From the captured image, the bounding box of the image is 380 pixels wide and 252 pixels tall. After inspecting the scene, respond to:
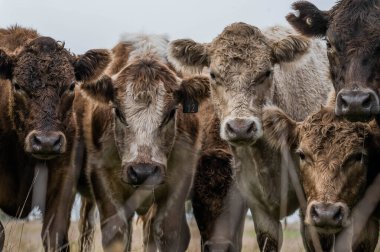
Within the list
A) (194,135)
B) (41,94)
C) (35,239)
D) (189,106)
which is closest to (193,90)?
(189,106)

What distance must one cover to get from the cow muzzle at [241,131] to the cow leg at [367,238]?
4.53ft

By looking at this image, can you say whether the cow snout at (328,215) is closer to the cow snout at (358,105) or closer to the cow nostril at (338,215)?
the cow nostril at (338,215)

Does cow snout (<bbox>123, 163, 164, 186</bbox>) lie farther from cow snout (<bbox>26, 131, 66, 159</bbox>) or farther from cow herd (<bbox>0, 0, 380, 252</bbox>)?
cow snout (<bbox>26, 131, 66, 159</bbox>)

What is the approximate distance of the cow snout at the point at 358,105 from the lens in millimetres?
8211

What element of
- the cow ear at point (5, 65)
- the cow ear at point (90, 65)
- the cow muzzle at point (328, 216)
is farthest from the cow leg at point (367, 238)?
the cow ear at point (5, 65)

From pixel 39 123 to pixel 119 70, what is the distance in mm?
1593

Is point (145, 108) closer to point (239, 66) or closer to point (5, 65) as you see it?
point (239, 66)

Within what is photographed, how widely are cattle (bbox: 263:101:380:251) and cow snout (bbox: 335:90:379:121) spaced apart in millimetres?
584

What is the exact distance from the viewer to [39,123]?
9.28m

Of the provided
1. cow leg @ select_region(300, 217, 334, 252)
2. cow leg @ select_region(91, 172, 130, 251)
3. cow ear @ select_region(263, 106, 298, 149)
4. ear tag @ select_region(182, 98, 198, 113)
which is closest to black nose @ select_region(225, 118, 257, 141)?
cow ear @ select_region(263, 106, 298, 149)

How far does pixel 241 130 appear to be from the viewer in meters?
9.12

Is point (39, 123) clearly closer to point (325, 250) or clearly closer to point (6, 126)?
point (6, 126)

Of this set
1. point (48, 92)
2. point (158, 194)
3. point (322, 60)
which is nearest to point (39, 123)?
point (48, 92)

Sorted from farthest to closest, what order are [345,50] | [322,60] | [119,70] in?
[322,60], [119,70], [345,50]
